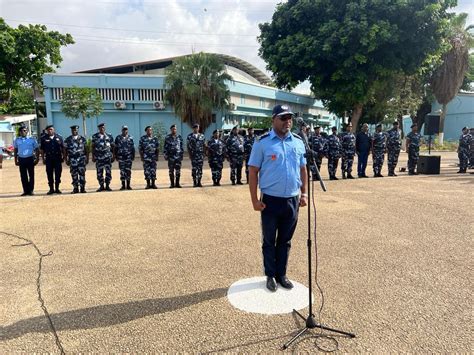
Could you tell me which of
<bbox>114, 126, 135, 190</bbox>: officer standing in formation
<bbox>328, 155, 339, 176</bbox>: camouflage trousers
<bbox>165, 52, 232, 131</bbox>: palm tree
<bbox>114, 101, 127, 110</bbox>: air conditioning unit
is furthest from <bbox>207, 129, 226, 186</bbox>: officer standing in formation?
<bbox>114, 101, 127, 110</bbox>: air conditioning unit

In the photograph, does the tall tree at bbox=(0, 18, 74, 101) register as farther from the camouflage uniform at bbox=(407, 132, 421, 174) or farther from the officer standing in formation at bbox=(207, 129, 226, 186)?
the camouflage uniform at bbox=(407, 132, 421, 174)

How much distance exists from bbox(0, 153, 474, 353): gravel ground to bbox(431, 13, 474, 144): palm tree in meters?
23.0

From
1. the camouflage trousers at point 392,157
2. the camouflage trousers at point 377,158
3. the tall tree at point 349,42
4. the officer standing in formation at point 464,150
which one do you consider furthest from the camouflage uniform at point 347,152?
the tall tree at point 349,42

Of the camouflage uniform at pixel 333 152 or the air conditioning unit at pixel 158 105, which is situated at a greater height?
the air conditioning unit at pixel 158 105

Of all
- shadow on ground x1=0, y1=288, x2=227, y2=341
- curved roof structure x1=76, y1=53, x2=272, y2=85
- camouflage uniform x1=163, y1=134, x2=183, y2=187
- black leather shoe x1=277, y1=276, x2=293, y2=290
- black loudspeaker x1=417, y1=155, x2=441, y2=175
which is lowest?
shadow on ground x1=0, y1=288, x2=227, y2=341

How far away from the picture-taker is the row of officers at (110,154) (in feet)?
28.9

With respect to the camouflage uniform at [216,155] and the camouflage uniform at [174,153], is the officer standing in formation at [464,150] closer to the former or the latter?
the camouflage uniform at [216,155]

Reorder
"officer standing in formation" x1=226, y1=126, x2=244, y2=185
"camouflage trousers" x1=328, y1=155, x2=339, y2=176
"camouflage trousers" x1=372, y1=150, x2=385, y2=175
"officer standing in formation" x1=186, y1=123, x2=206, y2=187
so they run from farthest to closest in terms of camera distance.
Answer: "camouflage trousers" x1=372, y1=150, x2=385, y2=175, "camouflage trousers" x1=328, y1=155, x2=339, y2=176, "officer standing in formation" x1=226, y1=126, x2=244, y2=185, "officer standing in formation" x1=186, y1=123, x2=206, y2=187

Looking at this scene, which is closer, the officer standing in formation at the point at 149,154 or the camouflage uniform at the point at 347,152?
the officer standing in formation at the point at 149,154

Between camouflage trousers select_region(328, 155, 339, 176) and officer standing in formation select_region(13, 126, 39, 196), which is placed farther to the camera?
camouflage trousers select_region(328, 155, 339, 176)

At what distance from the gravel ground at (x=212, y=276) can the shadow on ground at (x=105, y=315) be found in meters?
0.01

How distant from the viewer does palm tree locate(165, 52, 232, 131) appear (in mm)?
22484

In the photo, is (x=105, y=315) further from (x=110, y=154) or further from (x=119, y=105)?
(x=119, y=105)

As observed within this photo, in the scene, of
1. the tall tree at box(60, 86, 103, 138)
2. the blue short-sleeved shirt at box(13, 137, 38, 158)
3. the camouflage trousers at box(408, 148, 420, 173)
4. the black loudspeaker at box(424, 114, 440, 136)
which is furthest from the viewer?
the tall tree at box(60, 86, 103, 138)
